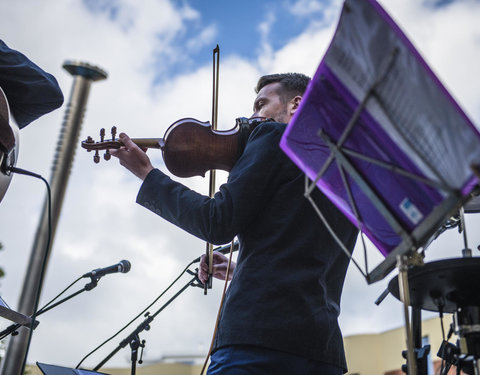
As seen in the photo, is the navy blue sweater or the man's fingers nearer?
the navy blue sweater

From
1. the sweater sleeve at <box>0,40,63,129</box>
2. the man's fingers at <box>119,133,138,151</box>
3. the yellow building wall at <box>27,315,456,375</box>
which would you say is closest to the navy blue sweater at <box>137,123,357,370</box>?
the man's fingers at <box>119,133,138,151</box>

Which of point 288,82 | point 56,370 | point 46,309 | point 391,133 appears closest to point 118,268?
point 46,309

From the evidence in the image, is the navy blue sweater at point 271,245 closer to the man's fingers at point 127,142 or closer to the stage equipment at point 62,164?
the man's fingers at point 127,142

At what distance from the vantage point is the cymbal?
5.82ft

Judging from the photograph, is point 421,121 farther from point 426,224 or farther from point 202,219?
point 202,219

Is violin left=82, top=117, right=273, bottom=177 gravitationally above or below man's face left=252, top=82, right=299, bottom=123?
below

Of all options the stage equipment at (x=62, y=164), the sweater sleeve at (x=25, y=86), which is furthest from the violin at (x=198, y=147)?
the stage equipment at (x=62, y=164)

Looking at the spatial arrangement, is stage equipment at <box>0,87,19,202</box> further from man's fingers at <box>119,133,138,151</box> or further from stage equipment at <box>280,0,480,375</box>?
stage equipment at <box>280,0,480,375</box>

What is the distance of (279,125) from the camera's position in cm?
195

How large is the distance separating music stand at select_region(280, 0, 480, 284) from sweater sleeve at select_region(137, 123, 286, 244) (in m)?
0.40

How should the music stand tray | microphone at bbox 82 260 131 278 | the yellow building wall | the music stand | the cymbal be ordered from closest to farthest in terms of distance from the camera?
the music stand, the cymbal, the music stand tray, microphone at bbox 82 260 131 278, the yellow building wall

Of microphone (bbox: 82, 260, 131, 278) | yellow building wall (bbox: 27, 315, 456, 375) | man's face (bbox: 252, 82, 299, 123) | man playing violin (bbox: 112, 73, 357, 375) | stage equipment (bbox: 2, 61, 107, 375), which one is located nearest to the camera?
man playing violin (bbox: 112, 73, 357, 375)

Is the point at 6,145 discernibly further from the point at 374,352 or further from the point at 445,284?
the point at 374,352

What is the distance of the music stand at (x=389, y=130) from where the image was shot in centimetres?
105
